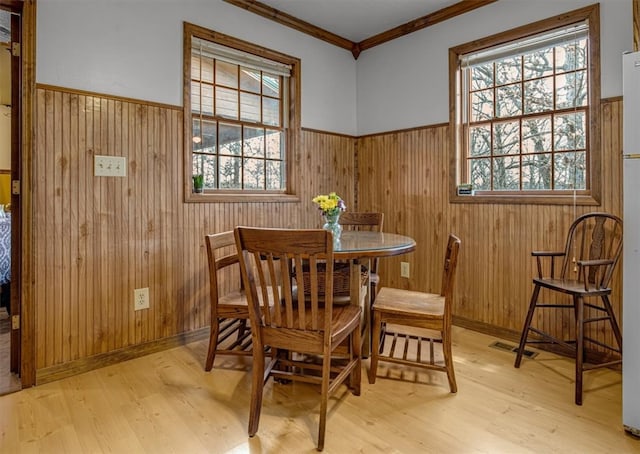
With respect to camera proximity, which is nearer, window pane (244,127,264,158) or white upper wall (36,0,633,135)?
white upper wall (36,0,633,135)

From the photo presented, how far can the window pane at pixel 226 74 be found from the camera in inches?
122

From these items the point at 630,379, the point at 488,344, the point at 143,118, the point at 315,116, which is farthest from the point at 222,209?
the point at 630,379

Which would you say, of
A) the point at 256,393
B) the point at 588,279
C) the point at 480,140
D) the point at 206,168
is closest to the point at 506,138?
the point at 480,140

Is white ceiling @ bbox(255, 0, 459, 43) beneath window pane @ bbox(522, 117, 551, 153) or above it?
above

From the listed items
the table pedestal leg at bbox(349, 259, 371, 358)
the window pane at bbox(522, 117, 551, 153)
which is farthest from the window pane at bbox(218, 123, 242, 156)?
the window pane at bbox(522, 117, 551, 153)

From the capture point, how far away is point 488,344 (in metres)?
2.86

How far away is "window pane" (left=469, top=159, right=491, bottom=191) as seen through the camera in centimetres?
317

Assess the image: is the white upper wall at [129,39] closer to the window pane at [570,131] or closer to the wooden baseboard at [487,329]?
the window pane at [570,131]

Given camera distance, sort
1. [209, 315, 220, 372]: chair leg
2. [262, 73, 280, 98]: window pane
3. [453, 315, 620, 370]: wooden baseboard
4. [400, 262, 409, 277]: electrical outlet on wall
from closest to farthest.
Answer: [209, 315, 220, 372]: chair leg < [453, 315, 620, 370]: wooden baseboard < [262, 73, 280, 98]: window pane < [400, 262, 409, 277]: electrical outlet on wall

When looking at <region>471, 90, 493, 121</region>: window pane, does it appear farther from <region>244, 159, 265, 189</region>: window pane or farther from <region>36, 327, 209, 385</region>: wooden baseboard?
<region>36, 327, 209, 385</region>: wooden baseboard

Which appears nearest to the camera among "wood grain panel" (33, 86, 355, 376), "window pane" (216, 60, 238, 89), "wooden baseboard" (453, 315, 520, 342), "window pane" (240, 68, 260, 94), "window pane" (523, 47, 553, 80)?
"wood grain panel" (33, 86, 355, 376)

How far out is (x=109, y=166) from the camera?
2451 millimetres

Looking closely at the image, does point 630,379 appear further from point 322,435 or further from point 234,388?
point 234,388

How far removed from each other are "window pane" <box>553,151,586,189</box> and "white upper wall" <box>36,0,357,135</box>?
2.35 m
